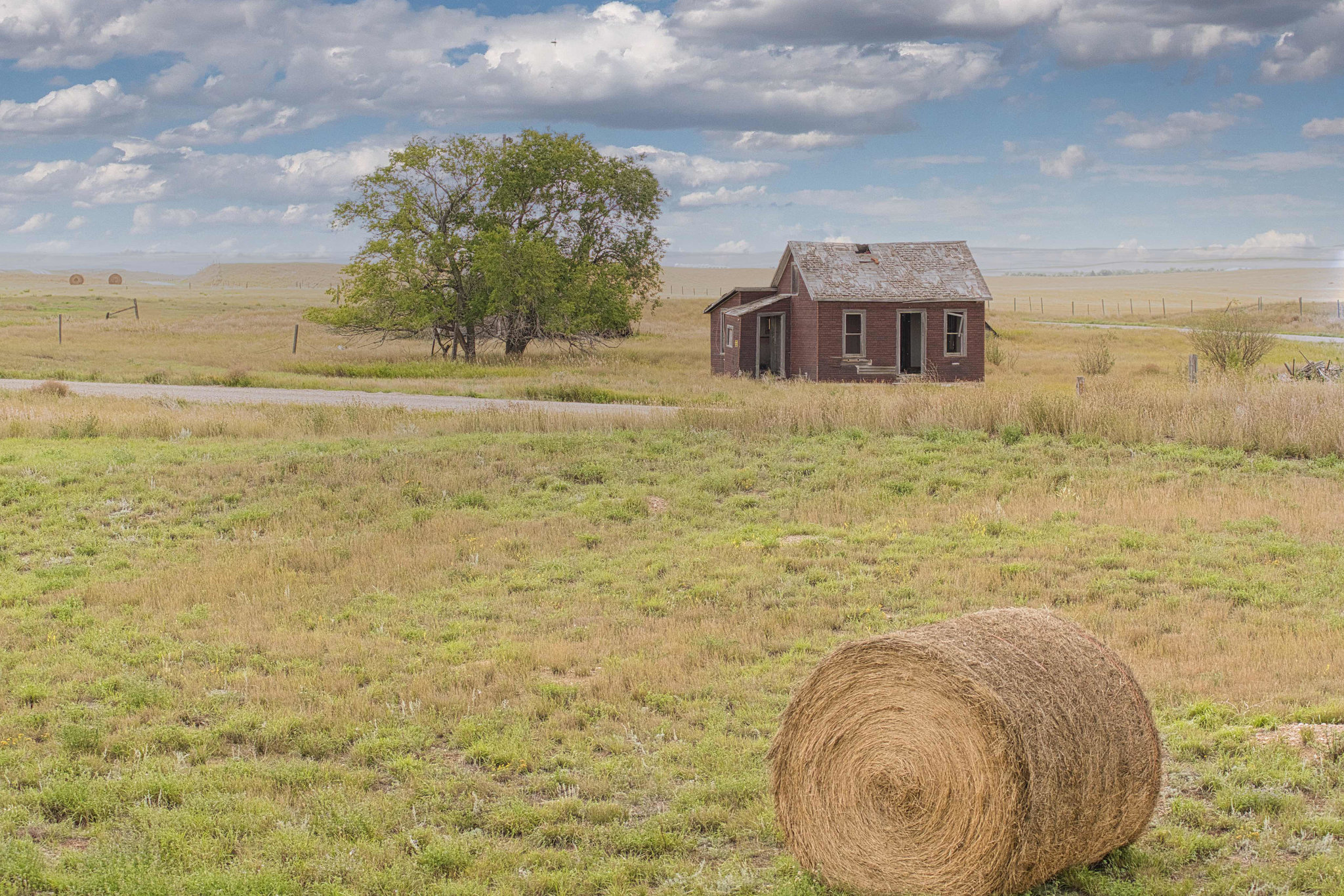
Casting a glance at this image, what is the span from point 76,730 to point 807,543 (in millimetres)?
7341

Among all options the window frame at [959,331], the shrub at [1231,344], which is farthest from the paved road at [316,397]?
the shrub at [1231,344]

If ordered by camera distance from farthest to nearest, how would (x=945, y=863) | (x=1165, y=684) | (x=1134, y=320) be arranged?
1. (x=1134, y=320)
2. (x=1165, y=684)
3. (x=945, y=863)

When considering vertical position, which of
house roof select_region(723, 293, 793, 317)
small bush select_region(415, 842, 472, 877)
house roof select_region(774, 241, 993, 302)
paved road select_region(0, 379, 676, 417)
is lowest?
small bush select_region(415, 842, 472, 877)

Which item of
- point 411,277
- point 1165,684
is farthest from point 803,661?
point 411,277

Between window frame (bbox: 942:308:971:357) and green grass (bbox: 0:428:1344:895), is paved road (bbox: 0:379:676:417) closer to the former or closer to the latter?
green grass (bbox: 0:428:1344:895)

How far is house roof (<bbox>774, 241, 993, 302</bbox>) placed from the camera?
34.8 metres

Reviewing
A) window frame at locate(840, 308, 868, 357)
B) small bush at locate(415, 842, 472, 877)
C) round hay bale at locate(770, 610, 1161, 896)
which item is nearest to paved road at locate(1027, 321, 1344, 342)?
window frame at locate(840, 308, 868, 357)

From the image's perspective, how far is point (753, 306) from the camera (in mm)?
36500

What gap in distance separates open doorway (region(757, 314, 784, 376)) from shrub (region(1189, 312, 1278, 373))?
42.6 feet

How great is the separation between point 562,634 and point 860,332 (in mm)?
27238

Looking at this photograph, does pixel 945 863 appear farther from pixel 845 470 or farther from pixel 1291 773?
pixel 845 470

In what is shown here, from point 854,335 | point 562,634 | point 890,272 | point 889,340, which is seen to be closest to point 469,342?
point 854,335

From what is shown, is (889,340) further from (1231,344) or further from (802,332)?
(1231,344)

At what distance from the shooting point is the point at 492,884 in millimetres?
5258
